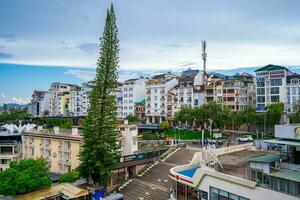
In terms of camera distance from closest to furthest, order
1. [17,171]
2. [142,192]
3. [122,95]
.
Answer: [17,171] < [142,192] < [122,95]

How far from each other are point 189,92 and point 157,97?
8887mm

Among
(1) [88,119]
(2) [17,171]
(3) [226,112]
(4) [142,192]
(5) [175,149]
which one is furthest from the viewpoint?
(3) [226,112]

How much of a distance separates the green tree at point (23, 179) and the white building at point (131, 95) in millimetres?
55463

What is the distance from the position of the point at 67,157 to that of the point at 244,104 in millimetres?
40310

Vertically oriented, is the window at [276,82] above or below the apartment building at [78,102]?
above

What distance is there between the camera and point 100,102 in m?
26.2

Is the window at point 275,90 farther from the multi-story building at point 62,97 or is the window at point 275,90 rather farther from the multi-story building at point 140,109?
the multi-story building at point 62,97

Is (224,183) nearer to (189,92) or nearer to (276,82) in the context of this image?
(276,82)

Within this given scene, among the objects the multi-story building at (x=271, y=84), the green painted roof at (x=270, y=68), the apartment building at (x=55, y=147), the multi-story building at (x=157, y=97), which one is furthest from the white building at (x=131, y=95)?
the apartment building at (x=55, y=147)

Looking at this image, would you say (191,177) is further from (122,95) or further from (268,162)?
(122,95)

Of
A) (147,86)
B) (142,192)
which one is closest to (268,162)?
(142,192)

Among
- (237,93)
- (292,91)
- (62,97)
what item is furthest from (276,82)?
(62,97)

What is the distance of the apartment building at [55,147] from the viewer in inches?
1162

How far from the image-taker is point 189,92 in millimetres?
65750
